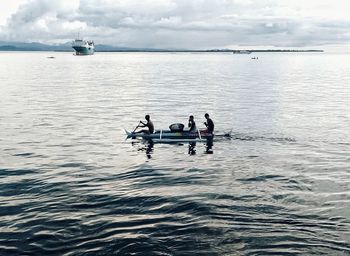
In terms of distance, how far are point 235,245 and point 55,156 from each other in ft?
62.7

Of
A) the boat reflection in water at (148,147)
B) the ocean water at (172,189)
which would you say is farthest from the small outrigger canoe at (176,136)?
the ocean water at (172,189)

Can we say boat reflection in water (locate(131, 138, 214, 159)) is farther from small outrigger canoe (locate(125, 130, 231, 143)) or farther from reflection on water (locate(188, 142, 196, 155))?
small outrigger canoe (locate(125, 130, 231, 143))

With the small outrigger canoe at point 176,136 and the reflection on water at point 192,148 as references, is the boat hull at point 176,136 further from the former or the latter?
the reflection on water at point 192,148

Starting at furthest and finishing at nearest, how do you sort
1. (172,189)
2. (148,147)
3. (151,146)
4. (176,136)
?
(176,136) < (151,146) < (148,147) < (172,189)

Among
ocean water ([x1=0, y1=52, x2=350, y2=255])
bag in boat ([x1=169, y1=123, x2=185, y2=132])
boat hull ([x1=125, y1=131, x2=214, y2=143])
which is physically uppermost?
bag in boat ([x1=169, y1=123, x2=185, y2=132])

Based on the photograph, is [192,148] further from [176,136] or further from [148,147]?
[148,147]

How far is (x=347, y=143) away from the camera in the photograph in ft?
124

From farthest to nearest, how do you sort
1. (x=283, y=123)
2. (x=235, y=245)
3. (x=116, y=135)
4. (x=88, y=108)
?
(x=88, y=108), (x=283, y=123), (x=116, y=135), (x=235, y=245)

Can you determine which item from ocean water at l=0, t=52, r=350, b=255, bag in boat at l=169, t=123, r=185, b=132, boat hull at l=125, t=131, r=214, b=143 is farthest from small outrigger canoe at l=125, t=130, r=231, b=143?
ocean water at l=0, t=52, r=350, b=255

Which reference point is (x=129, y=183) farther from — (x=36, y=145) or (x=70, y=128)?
(x=70, y=128)

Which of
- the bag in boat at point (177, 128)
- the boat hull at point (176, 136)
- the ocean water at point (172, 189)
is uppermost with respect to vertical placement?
the bag in boat at point (177, 128)

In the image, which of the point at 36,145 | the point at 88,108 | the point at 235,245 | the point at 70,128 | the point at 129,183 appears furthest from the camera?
the point at 88,108

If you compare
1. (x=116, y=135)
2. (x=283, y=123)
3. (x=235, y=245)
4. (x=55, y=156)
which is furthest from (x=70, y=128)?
(x=235, y=245)

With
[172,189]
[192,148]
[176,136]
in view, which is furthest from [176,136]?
[172,189]
